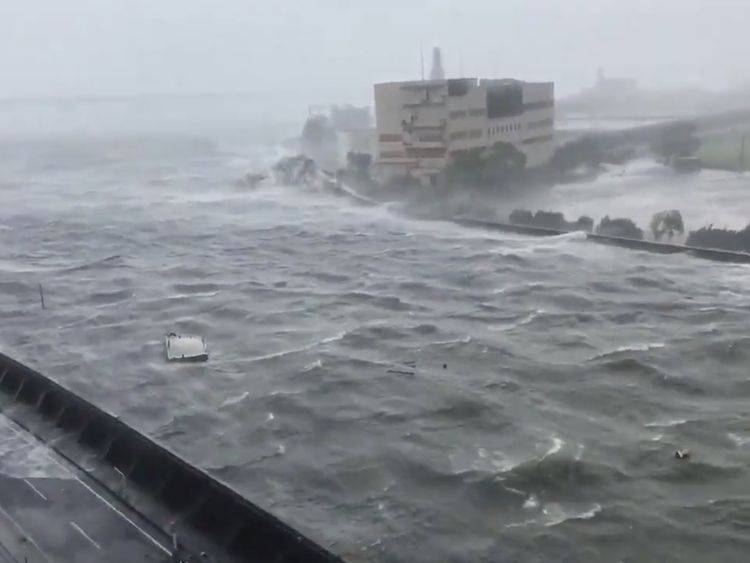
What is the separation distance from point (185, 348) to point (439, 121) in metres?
24.9

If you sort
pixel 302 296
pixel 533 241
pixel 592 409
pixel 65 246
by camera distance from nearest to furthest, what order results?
pixel 592 409 → pixel 302 296 → pixel 533 241 → pixel 65 246

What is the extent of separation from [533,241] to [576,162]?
21041 millimetres

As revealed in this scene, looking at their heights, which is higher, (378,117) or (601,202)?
(378,117)

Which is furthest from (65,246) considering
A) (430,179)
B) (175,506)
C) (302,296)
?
(175,506)

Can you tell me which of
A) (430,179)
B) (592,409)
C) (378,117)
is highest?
(378,117)

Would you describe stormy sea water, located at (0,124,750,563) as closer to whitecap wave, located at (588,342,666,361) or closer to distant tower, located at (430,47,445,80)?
whitecap wave, located at (588,342,666,361)

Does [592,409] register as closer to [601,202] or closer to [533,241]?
[533,241]

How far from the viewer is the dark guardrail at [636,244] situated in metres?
25.2

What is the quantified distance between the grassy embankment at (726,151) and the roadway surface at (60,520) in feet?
138

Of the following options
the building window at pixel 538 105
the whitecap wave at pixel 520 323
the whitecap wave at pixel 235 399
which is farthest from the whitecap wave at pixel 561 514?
the building window at pixel 538 105

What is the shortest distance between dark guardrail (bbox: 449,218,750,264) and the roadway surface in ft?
67.4

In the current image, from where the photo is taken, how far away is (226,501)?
10828mm

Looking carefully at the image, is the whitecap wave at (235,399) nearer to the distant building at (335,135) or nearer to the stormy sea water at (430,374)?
the stormy sea water at (430,374)

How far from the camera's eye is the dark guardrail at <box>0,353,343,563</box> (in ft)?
32.9
